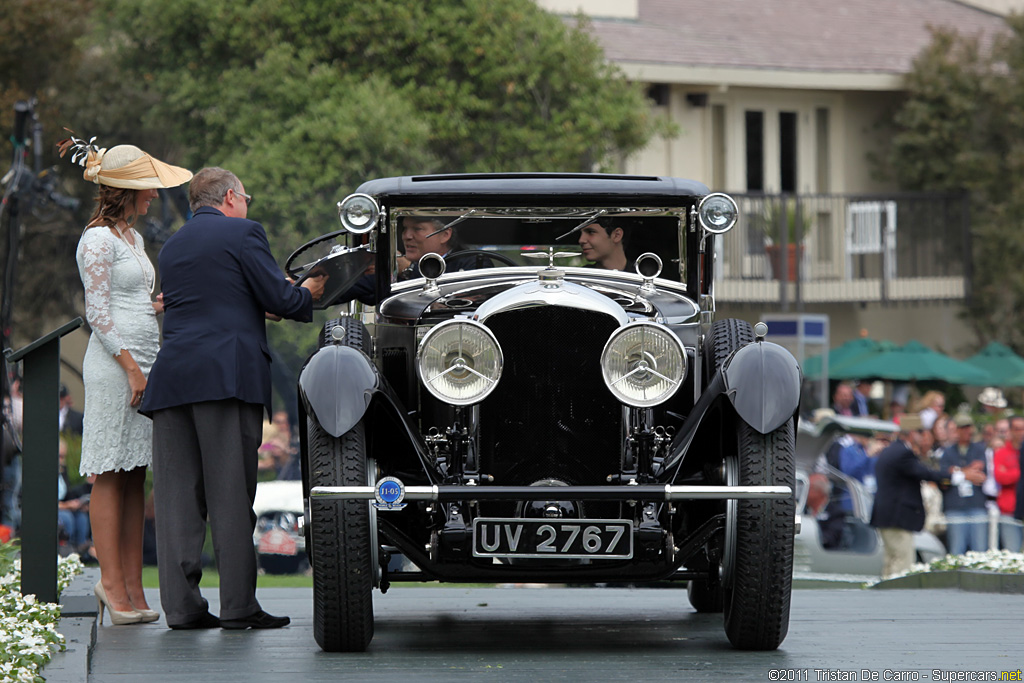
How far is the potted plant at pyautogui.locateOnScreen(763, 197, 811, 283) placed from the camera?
24906 mm

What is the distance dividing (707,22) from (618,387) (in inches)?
928

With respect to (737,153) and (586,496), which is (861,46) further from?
(586,496)

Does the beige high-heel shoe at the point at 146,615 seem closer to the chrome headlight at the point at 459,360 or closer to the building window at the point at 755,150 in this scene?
the chrome headlight at the point at 459,360

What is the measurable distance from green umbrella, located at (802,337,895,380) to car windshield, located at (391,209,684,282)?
15.6 metres

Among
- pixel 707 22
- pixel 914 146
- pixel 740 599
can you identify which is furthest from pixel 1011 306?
pixel 740 599

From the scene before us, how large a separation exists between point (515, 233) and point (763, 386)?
1602mm

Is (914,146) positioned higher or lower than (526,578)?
higher

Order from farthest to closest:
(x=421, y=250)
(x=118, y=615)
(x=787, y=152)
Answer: (x=787, y=152)
(x=421, y=250)
(x=118, y=615)

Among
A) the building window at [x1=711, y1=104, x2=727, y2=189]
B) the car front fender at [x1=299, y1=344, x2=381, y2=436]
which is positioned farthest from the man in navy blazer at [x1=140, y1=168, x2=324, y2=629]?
the building window at [x1=711, y1=104, x2=727, y2=189]

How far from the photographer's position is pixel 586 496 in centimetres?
496

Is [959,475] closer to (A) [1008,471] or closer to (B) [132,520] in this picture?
(A) [1008,471]

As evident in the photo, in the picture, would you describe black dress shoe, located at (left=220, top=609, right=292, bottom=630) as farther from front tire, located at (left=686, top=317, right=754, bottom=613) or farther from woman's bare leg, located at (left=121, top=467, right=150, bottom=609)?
front tire, located at (left=686, top=317, right=754, bottom=613)

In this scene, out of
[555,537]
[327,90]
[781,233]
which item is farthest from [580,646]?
[781,233]

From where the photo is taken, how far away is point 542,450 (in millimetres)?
5430
